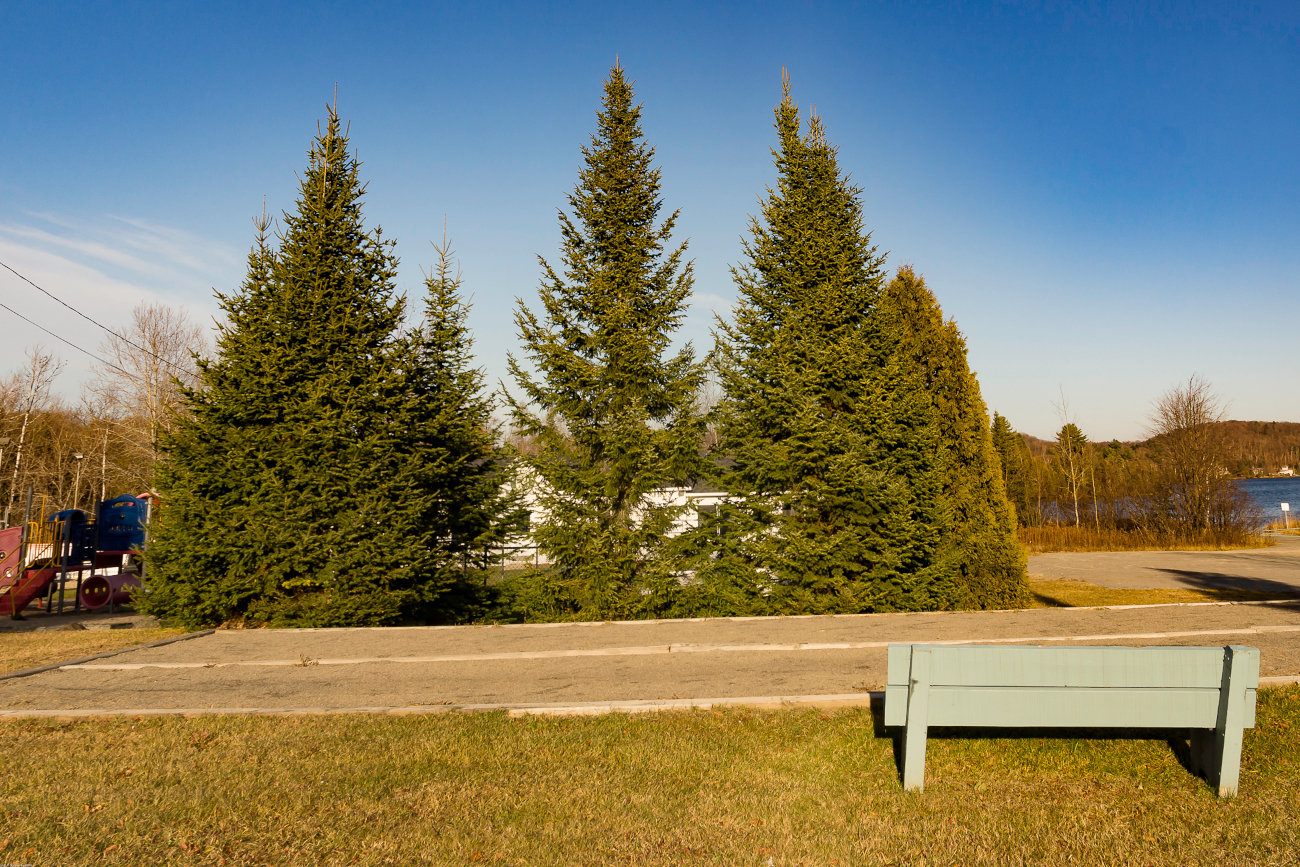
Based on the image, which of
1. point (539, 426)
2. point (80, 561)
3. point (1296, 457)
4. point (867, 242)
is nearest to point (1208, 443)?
point (867, 242)

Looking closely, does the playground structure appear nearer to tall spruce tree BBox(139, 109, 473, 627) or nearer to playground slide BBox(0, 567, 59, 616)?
playground slide BBox(0, 567, 59, 616)

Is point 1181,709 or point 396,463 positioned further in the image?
point 396,463

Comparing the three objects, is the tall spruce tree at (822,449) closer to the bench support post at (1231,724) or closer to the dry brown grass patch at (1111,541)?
the bench support post at (1231,724)

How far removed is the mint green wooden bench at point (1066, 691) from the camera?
4.16 metres

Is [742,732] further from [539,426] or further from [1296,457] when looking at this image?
[1296,457]

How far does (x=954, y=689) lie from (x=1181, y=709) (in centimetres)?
127

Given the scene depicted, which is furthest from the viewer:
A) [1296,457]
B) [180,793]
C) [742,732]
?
[1296,457]

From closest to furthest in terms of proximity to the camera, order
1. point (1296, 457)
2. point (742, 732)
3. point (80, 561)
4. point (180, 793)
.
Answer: point (180, 793) < point (742, 732) < point (80, 561) < point (1296, 457)

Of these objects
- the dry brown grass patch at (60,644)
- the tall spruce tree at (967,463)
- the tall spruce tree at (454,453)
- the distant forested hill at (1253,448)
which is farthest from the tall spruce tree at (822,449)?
the distant forested hill at (1253,448)

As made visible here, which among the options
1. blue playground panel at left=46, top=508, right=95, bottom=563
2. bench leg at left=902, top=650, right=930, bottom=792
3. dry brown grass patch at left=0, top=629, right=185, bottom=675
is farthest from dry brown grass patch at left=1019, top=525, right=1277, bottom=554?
blue playground panel at left=46, top=508, right=95, bottom=563

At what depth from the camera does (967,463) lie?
38.5 feet

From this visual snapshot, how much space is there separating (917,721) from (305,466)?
28.8ft

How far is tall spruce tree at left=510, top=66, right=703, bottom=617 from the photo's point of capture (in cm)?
1125

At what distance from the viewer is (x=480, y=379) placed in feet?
40.1
